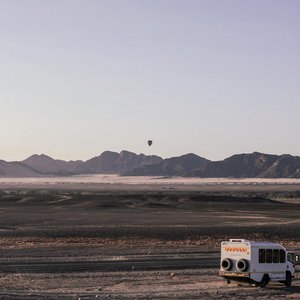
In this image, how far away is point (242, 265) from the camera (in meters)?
36.1

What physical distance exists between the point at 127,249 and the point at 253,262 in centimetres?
2358

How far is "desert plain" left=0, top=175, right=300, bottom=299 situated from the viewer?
36.9 meters

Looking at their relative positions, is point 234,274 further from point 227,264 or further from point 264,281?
point 264,281

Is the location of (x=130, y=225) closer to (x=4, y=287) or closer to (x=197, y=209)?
(x=197, y=209)

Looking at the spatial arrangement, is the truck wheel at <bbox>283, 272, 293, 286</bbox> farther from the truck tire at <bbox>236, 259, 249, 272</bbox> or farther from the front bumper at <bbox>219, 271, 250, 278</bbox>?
the truck tire at <bbox>236, 259, 249, 272</bbox>

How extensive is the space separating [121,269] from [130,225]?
36.8 metres

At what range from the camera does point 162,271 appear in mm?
44938

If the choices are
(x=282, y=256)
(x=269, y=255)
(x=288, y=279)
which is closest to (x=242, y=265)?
(x=269, y=255)

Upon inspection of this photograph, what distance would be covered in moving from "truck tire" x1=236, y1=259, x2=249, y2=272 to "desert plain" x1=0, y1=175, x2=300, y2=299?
106 centimetres

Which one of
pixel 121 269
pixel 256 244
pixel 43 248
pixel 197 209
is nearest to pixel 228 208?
pixel 197 209

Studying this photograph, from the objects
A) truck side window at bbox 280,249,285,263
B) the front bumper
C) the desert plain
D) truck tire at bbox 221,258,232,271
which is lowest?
the desert plain

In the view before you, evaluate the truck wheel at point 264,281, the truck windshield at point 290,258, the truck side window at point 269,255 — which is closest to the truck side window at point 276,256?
the truck side window at point 269,255

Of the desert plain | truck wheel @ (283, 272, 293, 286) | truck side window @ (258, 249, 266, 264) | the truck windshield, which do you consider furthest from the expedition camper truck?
the truck windshield

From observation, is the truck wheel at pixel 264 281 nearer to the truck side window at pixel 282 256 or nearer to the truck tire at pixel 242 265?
the truck side window at pixel 282 256
